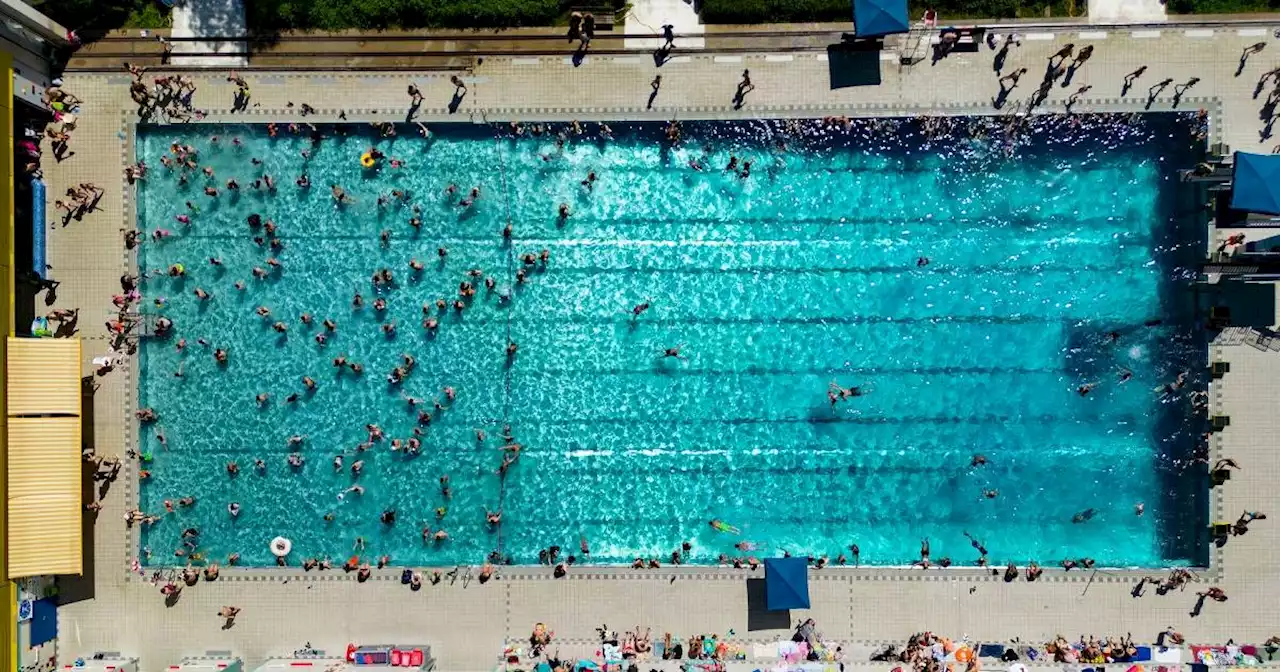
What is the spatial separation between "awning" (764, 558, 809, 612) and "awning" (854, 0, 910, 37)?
1065 cm

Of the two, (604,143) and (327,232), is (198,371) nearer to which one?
(327,232)

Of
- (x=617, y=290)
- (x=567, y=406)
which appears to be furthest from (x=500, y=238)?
(x=567, y=406)

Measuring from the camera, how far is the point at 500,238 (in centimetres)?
1698

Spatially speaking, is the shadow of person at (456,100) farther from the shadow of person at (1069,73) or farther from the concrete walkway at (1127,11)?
the concrete walkway at (1127,11)

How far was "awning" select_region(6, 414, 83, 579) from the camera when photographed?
15.4 meters

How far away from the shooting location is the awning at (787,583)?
53.3 feet

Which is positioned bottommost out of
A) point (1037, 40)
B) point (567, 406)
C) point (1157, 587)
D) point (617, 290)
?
point (1157, 587)

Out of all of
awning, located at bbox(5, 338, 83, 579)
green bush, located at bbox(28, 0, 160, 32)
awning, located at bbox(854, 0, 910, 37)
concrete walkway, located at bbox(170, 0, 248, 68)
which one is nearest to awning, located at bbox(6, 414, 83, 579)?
awning, located at bbox(5, 338, 83, 579)

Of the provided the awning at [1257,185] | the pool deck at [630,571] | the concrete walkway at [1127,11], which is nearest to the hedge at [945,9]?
the concrete walkway at [1127,11]

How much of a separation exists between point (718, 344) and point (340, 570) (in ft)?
30.8

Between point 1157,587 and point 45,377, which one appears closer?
point 45,377

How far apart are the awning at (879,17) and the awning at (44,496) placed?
57.1 feet

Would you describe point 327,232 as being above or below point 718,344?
above

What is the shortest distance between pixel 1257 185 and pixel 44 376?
23698 millimetres
